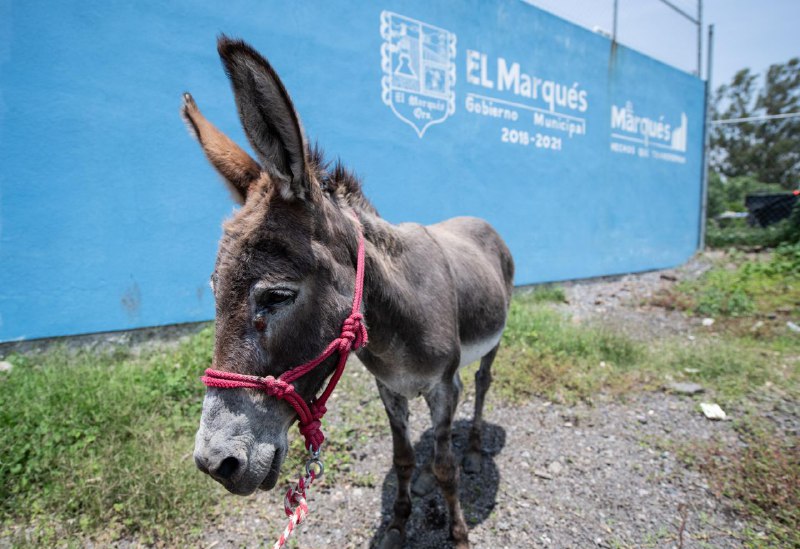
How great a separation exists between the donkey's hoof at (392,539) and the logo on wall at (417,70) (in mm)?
4934

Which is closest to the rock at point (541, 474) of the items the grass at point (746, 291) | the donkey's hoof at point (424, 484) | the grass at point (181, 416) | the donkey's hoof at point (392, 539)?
the donkey's hoof at point (424, 484)

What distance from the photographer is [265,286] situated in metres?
1.28

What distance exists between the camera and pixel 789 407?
3.39m

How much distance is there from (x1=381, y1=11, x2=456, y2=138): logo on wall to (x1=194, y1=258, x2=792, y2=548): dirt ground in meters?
4.05

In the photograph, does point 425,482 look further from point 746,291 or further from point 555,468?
point 746,291

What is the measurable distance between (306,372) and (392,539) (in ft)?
4.94

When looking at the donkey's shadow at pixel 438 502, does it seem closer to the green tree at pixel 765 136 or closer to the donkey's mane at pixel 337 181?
the donkey's mane at pixel 337 181

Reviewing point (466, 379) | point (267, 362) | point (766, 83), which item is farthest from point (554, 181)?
point (766, 83)

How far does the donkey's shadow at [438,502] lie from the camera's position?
7.82ft

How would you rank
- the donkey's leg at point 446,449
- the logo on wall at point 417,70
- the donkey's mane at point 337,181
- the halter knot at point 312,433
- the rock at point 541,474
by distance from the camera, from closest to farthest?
the halter knot at point 312,433 < the donkey's mane at point 337,181 < the donkey's leg at point 446,449 < the rock at point 541,474 < the logo on wall at point 417,70

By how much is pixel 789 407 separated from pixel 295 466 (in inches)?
158

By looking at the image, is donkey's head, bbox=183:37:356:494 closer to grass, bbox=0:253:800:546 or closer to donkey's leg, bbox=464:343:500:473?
grass, bbox=0:253:800:546

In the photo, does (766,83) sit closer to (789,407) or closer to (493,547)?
(789,407)

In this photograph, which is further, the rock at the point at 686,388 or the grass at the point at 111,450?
the rock at the point at 686,388
